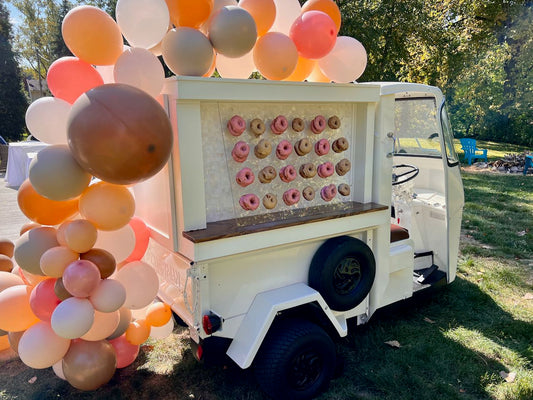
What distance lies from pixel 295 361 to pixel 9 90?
2407 cm

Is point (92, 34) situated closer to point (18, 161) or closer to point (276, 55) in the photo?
point (276, 55)

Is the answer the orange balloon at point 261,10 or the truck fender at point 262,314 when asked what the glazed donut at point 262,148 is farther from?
the truck fender at point 262,314

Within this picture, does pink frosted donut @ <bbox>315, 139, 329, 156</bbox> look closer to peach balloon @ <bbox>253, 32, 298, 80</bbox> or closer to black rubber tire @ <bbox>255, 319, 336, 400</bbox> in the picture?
peach balloon @ <bbox>253, 32, 298, 80</bbox>

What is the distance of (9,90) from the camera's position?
20.8m

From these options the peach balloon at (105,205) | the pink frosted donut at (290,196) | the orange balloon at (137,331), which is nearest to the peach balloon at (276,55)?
the pink frosted donut at (290,196)

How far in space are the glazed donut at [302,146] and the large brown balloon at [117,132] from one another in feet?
3.35

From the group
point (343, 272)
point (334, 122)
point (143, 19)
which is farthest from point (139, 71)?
point (343, 272)

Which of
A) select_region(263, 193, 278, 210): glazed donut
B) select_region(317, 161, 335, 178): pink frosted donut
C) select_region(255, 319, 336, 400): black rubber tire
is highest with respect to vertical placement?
select_region(317, 161, 335, 178): pink frosted donut

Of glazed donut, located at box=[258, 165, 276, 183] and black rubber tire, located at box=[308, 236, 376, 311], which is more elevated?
glazed donut, located at box=[258, 165, 276, 183]

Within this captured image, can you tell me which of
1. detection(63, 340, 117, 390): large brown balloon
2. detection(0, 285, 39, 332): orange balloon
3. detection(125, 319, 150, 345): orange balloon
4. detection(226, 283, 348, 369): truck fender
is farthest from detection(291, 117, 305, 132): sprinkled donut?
detection(0, 285, 39, 332): orange balloon

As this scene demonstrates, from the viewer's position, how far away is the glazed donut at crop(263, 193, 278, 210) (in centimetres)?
258

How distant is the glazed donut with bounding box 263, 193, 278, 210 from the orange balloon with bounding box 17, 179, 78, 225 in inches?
45.9

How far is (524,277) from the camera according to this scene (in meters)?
4.53

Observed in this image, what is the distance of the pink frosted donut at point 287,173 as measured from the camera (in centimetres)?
261
